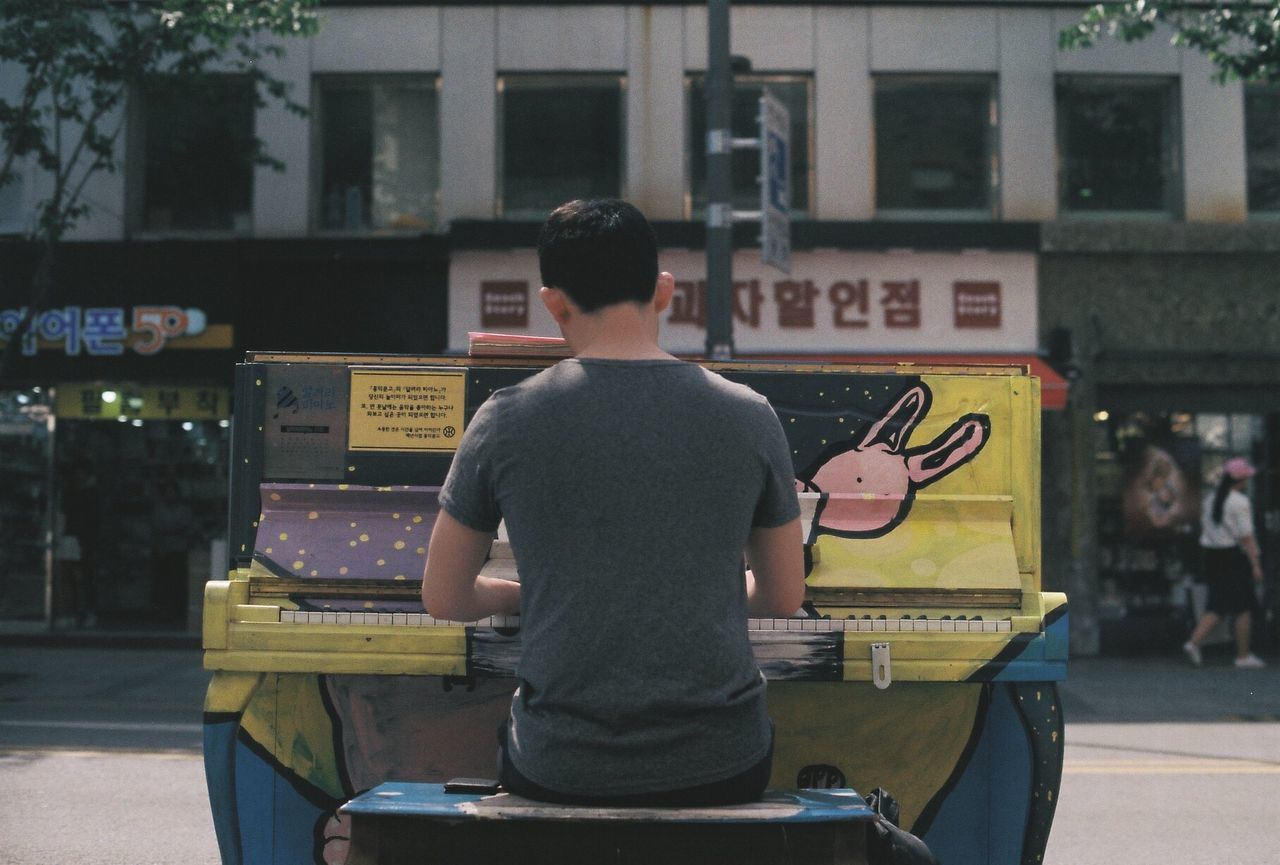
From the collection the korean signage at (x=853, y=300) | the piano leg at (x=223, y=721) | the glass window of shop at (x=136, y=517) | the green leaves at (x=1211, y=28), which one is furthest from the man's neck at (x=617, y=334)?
the glass window of shop at (x=136, y=517)

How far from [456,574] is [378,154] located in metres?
12.9

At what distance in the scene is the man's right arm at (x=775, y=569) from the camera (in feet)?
8.32

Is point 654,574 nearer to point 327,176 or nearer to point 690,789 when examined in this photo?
point 690,789

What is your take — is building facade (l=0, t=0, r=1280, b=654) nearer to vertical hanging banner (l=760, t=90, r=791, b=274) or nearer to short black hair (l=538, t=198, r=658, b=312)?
vertical hanging banner (l=760, t=90, r=791, b=274)

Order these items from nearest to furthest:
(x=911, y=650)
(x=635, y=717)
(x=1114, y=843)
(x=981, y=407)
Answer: (x=635, y=717), (x=911, y=650), (x=981, y=407), (x=1114, y=843)

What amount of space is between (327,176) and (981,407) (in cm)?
1228

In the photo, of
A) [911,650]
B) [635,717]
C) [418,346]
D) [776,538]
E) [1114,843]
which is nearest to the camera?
[635,717]

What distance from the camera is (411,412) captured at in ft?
11.9

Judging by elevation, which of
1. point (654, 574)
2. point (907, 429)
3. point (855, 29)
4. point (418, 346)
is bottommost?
point (654, 574)

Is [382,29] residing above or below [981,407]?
above

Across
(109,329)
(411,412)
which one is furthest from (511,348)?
(109,329)

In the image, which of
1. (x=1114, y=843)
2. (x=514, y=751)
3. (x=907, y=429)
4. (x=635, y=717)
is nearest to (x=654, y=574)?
(x=635, y=717)

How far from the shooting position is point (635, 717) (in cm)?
230

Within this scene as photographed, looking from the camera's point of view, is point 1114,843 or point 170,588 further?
point 170,588
